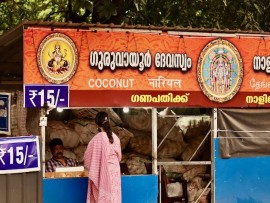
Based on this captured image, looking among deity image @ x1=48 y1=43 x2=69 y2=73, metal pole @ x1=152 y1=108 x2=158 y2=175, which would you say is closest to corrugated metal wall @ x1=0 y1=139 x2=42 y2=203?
deity image @ x1=48 y1=43 x2=69 y2=73

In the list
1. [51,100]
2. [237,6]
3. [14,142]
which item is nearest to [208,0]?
[237,6]

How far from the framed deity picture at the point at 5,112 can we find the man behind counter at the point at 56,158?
746mm

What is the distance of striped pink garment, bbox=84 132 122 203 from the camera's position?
8.19 m

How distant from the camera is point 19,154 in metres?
7.34

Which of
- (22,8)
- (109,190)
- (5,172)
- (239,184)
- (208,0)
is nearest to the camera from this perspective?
(5,172)

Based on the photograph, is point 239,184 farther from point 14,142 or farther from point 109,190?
point 14,142

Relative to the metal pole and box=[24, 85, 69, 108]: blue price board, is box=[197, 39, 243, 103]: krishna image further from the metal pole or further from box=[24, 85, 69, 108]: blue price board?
box=[24, 85, 69, 108]: blue price board

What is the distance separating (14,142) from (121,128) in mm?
2851

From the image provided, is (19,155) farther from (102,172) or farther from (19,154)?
(102,172)

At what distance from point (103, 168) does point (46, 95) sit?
1.20 meters

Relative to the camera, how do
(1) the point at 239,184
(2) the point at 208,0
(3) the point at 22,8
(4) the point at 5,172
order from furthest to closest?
(3) the point at 22,8
(2) the point at 208,0
(1) the point at 239,184
(4) the point at 5,172

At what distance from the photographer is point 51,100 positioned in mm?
8195

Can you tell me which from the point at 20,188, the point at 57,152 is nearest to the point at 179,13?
the point at 57,152

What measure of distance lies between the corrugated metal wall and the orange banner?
4.58 ft
